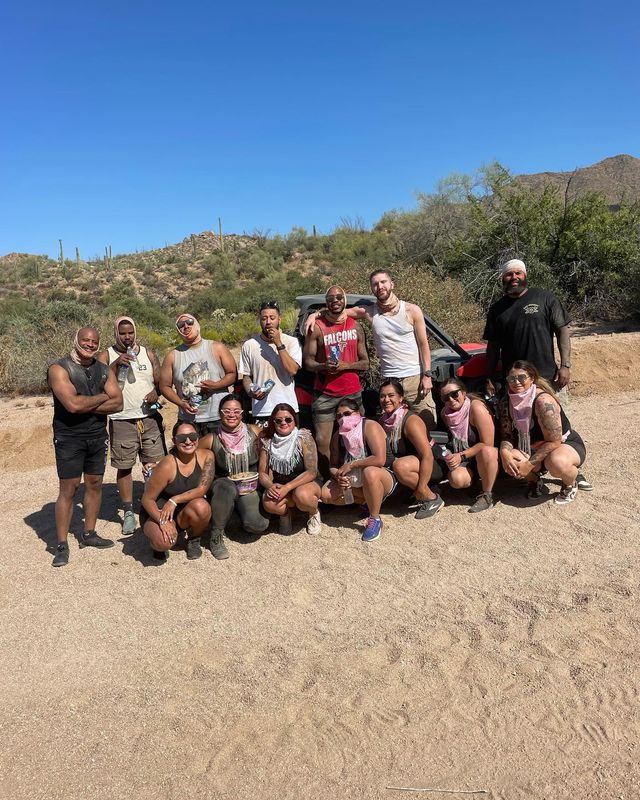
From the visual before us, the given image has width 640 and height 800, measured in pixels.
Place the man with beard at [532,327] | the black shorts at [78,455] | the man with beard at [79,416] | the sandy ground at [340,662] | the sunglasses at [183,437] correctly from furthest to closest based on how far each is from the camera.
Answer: the man with beard at [532,327] < the black shorts at [78,455] < the man with beard at [79,416] < the sunglasses at [183,437] < the sandy ground at [340,662]

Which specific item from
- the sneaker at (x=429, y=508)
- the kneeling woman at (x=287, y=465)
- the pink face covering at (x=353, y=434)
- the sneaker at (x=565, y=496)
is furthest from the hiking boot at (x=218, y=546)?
the sneaker at (x=565, y=496)

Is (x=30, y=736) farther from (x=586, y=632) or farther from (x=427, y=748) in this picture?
(x=586, y=632)

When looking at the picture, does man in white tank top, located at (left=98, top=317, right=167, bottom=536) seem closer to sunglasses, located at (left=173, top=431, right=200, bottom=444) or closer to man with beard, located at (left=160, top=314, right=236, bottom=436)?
man with beard, located at (left=160, top=314, right=236, bottom=436)

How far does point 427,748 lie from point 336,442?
8.44 ft

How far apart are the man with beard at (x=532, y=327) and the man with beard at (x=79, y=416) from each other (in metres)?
3.23

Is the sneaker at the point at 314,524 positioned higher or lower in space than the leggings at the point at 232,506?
lower

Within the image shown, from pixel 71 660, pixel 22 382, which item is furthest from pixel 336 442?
pixel 22 382

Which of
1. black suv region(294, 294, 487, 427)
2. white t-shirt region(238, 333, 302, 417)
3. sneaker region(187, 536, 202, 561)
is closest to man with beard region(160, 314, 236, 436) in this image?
white t-shirt region(238, 333, 302, 417)

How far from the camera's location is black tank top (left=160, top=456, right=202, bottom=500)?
465 cm

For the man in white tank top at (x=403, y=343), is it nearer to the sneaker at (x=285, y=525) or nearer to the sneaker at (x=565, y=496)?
the sneaker at (x=565, y=496)

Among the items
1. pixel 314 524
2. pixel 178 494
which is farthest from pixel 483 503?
pixel 178 494

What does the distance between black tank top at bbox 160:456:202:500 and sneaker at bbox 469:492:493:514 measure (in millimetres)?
2250

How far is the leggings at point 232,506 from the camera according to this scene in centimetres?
476

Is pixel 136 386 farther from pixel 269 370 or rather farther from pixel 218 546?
pixel 218 546
